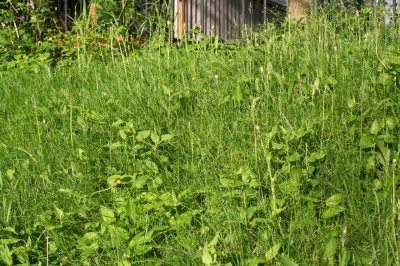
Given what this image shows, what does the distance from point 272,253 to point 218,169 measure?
80 cm

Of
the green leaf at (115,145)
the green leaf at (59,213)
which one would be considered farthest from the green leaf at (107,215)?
the green leaf at (115,145)

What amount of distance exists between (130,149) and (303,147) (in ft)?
2.66

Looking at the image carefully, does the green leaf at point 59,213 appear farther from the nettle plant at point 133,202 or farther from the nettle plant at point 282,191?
the nettle plant at point 282,191

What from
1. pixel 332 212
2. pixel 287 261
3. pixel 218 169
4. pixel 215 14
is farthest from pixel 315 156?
pixel 215 14

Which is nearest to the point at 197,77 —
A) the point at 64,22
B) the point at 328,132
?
the point at 328,132

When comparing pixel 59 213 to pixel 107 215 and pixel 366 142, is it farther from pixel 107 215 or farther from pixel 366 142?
pixel 366 142

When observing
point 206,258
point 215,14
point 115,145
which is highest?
point 215,14

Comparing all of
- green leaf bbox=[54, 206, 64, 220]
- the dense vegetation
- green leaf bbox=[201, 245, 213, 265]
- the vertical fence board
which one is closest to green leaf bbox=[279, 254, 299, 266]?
the dense vegetation

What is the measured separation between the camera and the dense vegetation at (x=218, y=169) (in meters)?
2.52

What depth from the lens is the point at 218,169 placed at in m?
3.07

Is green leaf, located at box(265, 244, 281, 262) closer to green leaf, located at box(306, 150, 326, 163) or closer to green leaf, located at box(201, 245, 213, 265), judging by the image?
green leaf, located at box(201, 245, 213, 265)

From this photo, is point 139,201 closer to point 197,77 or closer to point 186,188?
point 186,188

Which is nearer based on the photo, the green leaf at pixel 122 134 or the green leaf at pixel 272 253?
the green leaf at pixel 272 253

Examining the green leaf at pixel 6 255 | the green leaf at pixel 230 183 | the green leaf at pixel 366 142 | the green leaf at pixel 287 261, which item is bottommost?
the green leaf at pixel 6 255
